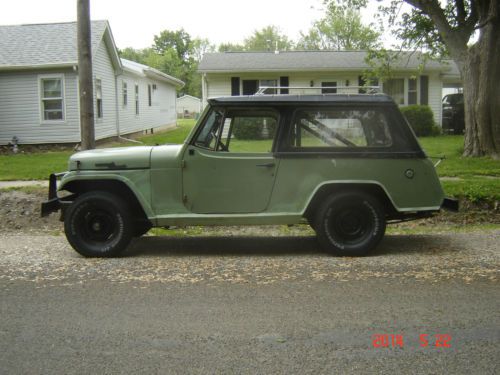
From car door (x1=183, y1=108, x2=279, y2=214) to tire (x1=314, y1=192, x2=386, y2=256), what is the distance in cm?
72

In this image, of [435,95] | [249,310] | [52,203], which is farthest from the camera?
[435,95]

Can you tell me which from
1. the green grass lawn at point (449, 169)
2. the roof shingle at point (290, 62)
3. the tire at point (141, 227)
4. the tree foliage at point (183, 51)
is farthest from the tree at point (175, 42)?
the tire at point (141, 227)

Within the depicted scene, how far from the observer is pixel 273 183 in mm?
6668

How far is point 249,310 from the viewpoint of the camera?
15.9ft

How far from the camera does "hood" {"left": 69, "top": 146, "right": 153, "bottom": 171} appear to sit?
6.70m

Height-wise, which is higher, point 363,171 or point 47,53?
point 47,53

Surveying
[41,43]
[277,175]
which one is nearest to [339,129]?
[277,175]

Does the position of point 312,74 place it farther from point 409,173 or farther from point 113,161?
point 113,161

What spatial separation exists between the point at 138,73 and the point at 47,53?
8128 mm

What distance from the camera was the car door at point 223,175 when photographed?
21.8ft

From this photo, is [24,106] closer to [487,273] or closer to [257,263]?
[257,263]

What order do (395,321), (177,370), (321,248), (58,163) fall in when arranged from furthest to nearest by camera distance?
(58,163)
(321,248)
(395,321)
(177,370)

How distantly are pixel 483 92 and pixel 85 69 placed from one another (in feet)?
34.0

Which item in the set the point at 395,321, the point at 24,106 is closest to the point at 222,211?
the point at 395,321
